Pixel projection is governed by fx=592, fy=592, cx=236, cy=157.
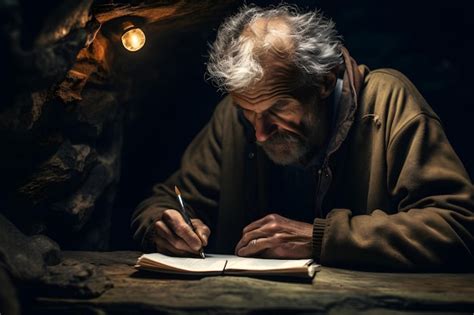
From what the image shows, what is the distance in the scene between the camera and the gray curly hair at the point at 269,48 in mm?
3705

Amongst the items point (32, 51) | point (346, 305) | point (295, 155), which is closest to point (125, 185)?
point (295, 155)

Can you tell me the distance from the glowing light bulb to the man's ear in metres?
1.32

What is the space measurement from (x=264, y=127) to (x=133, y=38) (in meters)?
1.18

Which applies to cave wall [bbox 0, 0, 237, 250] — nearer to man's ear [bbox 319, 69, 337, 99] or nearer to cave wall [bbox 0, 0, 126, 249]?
cave wall [bbox 0, 0, 126, 249]

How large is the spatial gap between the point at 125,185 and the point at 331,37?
2.44 m

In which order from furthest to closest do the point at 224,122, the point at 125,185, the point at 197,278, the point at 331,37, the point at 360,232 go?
the point at 125,185 → the point at 224,122 → the point at 331,37 → the point at 360,232 → the point at 197,278

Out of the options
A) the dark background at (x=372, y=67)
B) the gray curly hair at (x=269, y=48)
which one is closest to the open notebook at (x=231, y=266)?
the gray curly hair at (x=269, y=48)

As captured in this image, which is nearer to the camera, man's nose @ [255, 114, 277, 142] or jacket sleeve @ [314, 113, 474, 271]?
jacket sleeve @ [314, 113, 474, 271]

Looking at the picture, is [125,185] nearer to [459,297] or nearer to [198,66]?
[198,66]

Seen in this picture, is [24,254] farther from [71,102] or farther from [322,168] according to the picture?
[322,168]

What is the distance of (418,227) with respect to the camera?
3.32 meters

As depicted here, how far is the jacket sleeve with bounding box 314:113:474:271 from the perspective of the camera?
3318 millimetres

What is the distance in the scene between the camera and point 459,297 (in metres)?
2.75

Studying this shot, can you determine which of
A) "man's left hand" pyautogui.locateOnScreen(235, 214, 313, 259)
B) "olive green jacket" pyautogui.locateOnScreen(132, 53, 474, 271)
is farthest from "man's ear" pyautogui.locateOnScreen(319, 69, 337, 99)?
"man's left hand" pyautogui.locateOnScreen(235, 214, 313, 259)
